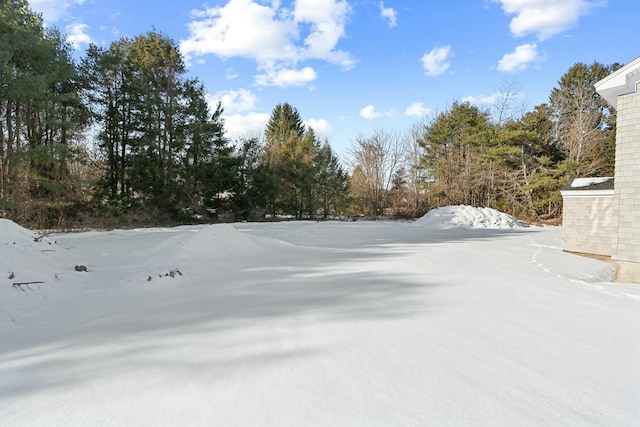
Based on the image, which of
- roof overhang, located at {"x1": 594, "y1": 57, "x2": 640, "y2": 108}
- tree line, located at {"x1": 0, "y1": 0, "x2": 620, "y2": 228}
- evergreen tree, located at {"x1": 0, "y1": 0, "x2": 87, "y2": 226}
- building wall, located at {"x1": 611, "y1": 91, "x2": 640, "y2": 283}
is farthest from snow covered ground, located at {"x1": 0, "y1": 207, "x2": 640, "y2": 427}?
tree line, located at {"x1": 0, "y1": 0, "x2": 620, "y2": 228}

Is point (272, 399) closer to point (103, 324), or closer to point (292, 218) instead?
point (103, 324)

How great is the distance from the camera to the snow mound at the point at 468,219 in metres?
13.0

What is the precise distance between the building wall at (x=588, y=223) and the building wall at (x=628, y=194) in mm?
1962

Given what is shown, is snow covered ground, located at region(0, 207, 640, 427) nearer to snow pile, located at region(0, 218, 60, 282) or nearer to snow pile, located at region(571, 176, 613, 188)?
snow pile, located at region(0, 218, 60, 282)

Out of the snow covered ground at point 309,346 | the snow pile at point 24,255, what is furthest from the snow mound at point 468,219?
the snow pile at point 24,255

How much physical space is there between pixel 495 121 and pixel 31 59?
24.1 metres

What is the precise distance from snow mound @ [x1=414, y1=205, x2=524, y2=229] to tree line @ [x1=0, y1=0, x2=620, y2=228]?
512cm

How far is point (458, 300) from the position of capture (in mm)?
3125

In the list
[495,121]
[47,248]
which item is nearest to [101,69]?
[47,248]

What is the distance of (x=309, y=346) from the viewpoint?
2.11m

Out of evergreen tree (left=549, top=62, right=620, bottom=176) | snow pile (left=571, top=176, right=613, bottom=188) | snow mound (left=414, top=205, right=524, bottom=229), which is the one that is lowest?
snow mound (left=414, top=205, right=524, bottom=229)

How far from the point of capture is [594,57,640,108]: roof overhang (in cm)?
509

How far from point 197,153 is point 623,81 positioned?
14759mm

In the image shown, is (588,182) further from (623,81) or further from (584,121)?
(584,121)
